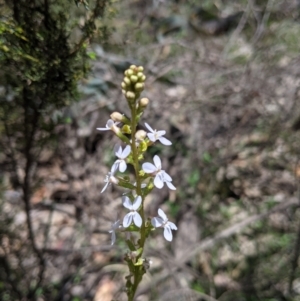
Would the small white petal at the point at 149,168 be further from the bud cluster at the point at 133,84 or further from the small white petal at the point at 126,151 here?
the bud cluster at the point at 133,84

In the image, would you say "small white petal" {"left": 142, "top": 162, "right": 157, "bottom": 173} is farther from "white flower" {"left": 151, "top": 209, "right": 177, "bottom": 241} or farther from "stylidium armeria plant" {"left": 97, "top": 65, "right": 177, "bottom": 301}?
"white flower" {"left": 151, "top": 209, "right": 177, "bottom": 241}

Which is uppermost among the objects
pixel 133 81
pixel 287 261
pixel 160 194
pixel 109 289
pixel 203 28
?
pixel 203 28

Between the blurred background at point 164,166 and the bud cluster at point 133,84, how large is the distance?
0.69 metres

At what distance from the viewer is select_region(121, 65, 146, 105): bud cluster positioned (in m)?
1.58

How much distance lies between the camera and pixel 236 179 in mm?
4238

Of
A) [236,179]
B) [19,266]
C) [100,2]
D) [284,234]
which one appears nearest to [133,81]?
[100,2]

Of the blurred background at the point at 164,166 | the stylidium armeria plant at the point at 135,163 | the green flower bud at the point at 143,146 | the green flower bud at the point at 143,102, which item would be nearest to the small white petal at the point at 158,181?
the stylidium armeria plant at the point at 135,163

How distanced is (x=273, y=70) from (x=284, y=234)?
5.40 ft

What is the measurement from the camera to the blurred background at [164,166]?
98.7 inches

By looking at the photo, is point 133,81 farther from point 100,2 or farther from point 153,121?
point 153,121

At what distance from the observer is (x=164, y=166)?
4203mm

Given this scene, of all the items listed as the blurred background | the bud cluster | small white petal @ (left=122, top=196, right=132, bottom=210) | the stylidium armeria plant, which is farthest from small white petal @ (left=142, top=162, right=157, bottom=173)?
the blurred background

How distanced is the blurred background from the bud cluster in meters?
0.69

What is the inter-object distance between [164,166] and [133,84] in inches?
104
